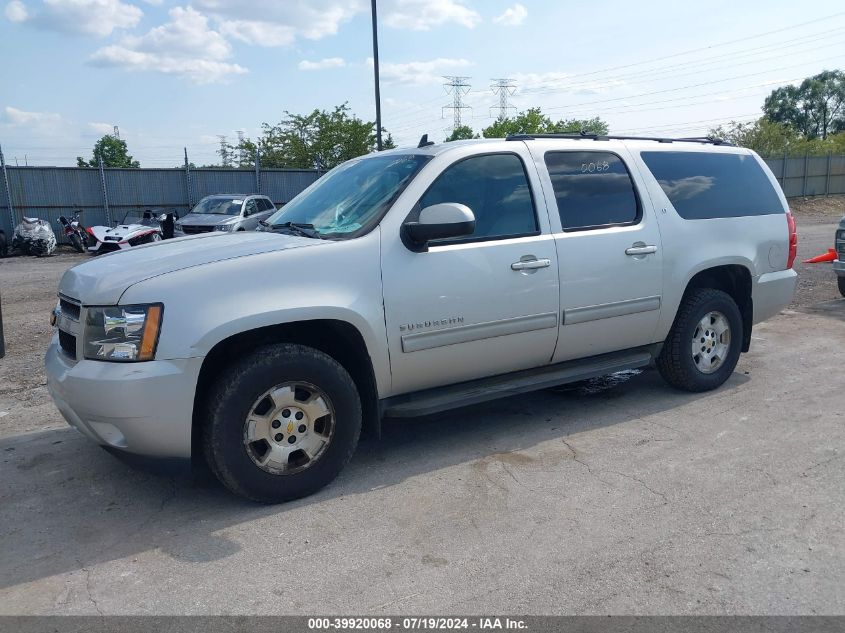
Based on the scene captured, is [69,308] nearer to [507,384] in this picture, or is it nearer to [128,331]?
[128,331]

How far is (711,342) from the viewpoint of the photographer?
5.72 metres

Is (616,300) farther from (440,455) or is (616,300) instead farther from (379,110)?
(379,110)

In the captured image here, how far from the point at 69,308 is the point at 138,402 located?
86cm

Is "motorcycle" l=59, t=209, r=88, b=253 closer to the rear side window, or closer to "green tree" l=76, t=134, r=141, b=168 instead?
the rear side window

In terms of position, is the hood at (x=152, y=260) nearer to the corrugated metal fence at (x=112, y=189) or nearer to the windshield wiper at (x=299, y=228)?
the windshield wiper at (x=299, y=228)

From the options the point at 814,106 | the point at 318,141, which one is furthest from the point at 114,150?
the point at 814,106

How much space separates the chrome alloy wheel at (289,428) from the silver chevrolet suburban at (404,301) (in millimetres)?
11

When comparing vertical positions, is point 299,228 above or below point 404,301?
above

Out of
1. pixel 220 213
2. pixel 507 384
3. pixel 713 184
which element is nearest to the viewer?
pixel 507 384

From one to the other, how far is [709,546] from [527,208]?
90.8 inches

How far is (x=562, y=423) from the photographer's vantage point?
16.9 ft

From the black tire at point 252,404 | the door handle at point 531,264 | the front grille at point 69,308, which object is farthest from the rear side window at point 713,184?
the front grille at point 69,308

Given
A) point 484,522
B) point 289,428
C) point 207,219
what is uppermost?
point 207,219

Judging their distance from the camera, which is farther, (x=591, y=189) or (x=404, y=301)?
(x=591, y=189)
